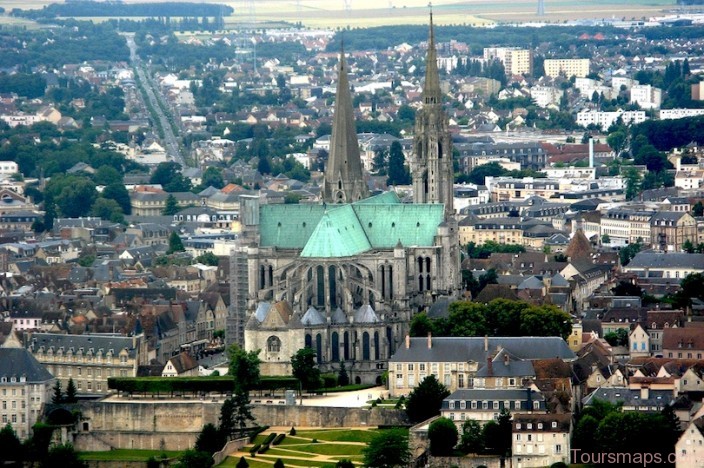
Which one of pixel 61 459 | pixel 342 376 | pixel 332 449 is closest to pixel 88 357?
pixel 342 376

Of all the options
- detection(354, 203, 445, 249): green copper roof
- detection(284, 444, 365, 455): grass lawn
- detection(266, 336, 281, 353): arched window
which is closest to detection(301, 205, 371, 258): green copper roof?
detection(354, 203, 445, 249): green copper roof

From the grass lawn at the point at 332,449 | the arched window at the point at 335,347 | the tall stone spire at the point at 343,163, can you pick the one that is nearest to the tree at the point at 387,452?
the grass lawn at the point at 332,449

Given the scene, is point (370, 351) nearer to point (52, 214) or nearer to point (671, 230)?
point (671, 230)

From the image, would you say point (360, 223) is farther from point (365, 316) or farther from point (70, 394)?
point (70, 394)

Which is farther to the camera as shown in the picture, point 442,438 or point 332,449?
point 332,449

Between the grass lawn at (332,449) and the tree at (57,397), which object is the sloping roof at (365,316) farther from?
the tree at (57,397)

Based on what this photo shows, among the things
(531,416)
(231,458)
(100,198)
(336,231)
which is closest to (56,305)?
(336,231)
